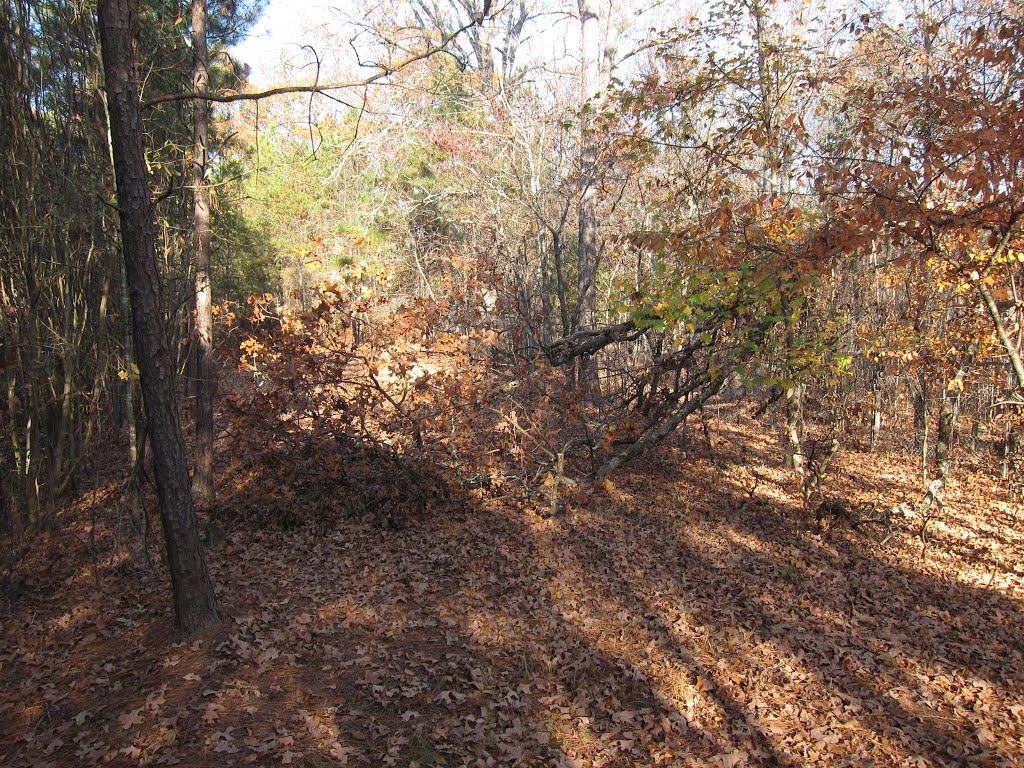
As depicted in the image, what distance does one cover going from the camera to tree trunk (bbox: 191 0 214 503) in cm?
767

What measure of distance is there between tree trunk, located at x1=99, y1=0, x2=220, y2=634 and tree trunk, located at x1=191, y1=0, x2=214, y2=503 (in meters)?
2.95

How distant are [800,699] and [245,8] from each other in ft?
35.5

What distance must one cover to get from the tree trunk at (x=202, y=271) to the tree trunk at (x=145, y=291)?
2952mm

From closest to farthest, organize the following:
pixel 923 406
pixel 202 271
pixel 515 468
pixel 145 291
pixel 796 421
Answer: pixel 145 291 → pixel 202 271 → pixel 515 468 → pixel 796 421 → pixel 923 406

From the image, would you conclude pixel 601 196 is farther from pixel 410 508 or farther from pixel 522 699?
pixel 522 699

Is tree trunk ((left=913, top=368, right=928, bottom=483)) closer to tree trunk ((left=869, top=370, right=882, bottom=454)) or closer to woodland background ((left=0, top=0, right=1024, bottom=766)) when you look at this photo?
woodland background ((left=0, top=0, right=1024, bottom=766))

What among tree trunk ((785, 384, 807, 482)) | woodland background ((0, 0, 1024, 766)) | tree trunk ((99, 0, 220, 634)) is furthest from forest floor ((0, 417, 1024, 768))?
tree trunk ((785, 384, 807, 482))

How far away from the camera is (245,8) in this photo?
9.55 meters

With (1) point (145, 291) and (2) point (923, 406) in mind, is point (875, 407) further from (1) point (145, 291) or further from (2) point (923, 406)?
(1) point (145, 291)

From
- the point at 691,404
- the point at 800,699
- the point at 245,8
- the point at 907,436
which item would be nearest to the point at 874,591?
the point at 800,699

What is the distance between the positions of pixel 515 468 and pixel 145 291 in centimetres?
563

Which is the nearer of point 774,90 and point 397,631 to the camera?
point 397,631

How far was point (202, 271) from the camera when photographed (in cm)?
793

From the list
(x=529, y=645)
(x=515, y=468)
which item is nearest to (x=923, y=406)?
(x=515, y=468)
